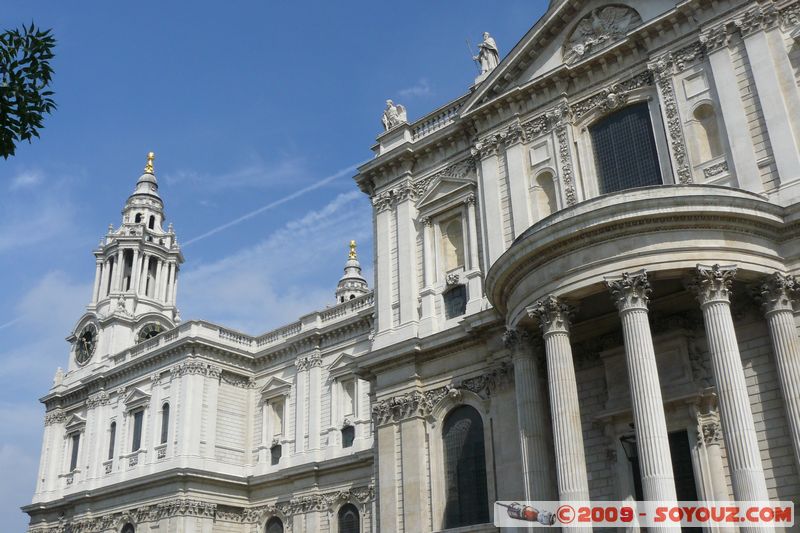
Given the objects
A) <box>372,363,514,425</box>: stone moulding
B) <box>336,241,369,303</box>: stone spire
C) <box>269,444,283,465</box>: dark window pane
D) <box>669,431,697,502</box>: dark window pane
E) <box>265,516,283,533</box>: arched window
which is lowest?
<box>669,431,697,502</box>: dark window pane

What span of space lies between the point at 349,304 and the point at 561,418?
26578 mm

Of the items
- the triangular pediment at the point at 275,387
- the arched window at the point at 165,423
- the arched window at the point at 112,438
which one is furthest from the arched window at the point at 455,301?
the arched window at the point at 112,438

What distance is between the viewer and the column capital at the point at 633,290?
20078 millimetres

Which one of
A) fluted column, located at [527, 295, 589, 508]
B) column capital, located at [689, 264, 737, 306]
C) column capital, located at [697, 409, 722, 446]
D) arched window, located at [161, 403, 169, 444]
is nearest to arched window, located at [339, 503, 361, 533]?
arched window, located at [161, 403, 169, 444]

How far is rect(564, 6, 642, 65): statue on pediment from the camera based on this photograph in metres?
26.6

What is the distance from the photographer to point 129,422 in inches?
1940

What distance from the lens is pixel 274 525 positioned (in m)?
45.0

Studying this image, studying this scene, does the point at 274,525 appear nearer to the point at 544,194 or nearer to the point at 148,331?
the point at 148,331

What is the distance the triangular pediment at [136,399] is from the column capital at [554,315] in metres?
33.4

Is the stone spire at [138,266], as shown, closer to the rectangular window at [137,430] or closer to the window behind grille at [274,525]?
the rectangular window at [137,430]

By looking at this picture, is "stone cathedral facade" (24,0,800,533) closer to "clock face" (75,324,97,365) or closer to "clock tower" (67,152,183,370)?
"clock tower" (67,152,183,370)

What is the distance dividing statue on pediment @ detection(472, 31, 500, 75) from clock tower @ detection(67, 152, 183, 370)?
34.7 metres

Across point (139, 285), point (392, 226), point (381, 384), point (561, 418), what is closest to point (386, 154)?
point (392, 226)

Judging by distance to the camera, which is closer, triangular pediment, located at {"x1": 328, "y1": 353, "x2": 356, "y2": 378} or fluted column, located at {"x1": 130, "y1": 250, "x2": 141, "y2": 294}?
triangular pediment, located at {"x1": 328, "y1": 353, "x2": 356, "y2": 378}
